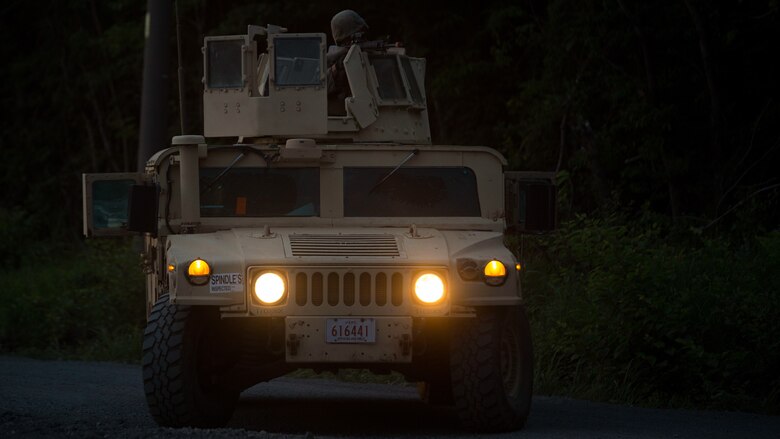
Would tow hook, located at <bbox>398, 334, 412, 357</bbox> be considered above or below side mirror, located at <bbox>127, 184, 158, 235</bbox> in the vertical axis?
below

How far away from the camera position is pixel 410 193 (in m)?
10.5

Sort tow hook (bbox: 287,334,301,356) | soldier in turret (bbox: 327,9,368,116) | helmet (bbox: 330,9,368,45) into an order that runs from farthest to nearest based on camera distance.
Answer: helmet (bbox: 330,9,368,45) < soldier in turret (bbox: 327,9,368,116) < tow hook (bbox: 287,334,301,356)

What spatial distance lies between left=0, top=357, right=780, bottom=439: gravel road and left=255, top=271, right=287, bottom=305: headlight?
745 millimetres

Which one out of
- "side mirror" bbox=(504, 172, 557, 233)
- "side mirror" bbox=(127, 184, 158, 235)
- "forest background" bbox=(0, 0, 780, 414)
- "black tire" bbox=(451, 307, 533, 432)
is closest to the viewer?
"black tire" bbox=(451, 307, 533, 432)

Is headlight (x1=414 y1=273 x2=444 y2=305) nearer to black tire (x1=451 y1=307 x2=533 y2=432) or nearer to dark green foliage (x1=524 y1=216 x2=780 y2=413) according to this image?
black tire (x1=451 y1=307 x2=533 y2=432)

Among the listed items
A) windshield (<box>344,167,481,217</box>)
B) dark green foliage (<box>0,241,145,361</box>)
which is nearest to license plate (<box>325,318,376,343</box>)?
windshield (<box>344,167,481,217</box>)

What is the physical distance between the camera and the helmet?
40.3 ft

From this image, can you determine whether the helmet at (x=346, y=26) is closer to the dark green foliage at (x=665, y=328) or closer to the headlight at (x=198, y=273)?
the dark green foliage at (x=665, y=328)

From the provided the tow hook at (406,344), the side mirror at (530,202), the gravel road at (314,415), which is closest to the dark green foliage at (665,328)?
the gravel road at (314,415)

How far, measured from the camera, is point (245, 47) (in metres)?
11.6

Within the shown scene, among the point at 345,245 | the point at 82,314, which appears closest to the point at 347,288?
the point at 345,245

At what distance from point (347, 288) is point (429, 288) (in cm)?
46

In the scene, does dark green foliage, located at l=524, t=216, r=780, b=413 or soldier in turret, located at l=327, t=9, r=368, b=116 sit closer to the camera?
soldier in turret, located at l=327, t=9, r=368, b=116

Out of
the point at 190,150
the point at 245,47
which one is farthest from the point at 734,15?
the point at 190,150
